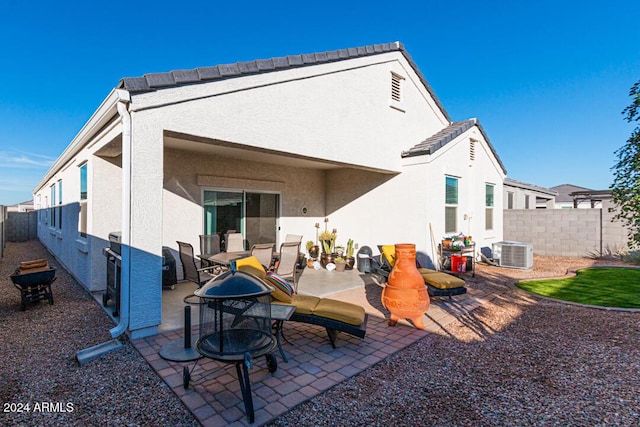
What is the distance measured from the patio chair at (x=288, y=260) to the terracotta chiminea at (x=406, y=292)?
246 centimetres

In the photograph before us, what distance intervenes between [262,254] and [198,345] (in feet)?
13.3

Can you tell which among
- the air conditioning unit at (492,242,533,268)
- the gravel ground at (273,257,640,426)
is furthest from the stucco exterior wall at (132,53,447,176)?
the air conditioning unit at (492,242,533,268)

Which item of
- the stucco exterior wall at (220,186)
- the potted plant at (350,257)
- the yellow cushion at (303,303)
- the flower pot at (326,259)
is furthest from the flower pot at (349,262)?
the yellow cushion at (303,303)

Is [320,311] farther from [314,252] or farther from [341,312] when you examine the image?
[314,252]

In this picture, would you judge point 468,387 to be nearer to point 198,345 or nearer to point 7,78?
point 198,345

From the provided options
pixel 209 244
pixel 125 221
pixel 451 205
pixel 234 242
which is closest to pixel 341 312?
pixel 125 221

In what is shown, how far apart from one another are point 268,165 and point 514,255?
924 cm

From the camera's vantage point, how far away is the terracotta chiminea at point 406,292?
17.5 ft

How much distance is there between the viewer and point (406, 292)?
5.35 m

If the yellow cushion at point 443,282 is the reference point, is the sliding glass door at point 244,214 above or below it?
above

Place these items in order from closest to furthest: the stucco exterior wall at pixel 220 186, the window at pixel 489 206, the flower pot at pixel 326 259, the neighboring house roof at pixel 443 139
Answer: the stucco exterior wall at pixel 220 186
the neighboring house roof at pixel 443 139
the flower pot at pixel 326 259
the window at pixel 489 206

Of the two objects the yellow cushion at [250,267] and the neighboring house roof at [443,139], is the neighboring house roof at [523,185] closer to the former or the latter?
the neighboring house roof at [443,139]

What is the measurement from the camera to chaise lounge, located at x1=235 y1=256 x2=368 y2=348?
14.5 feet

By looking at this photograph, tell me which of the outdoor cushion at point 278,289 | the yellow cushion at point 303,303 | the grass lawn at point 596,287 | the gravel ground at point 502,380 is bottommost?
the gravel ground at point 502,380
